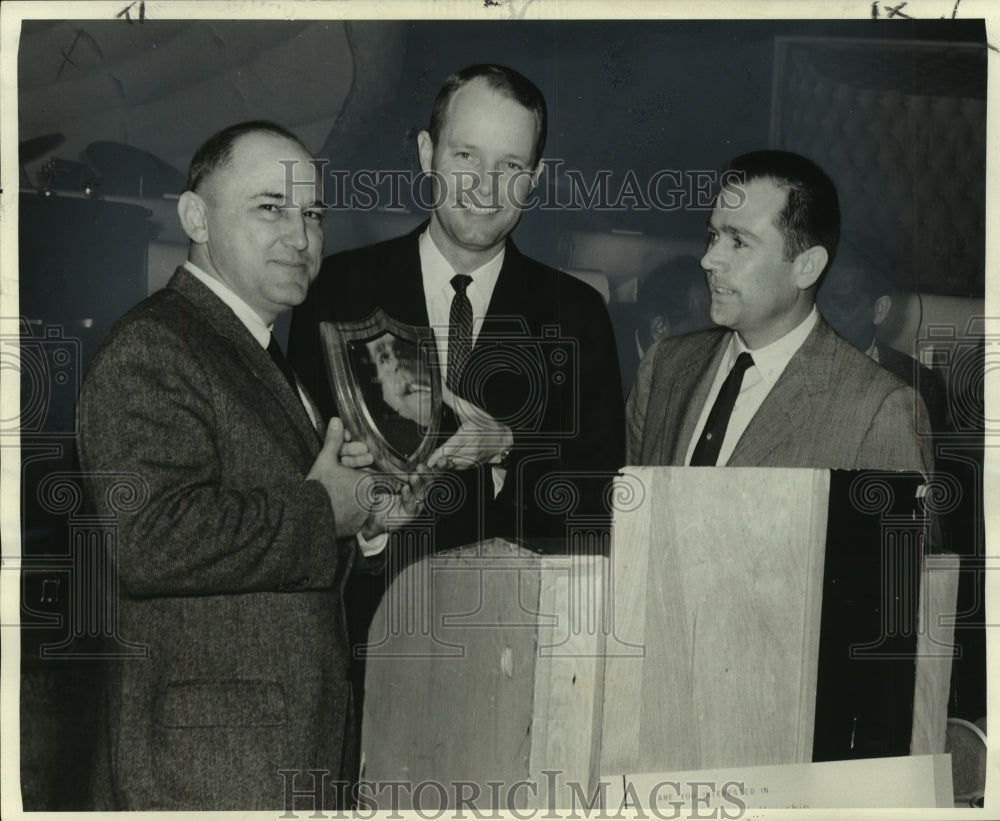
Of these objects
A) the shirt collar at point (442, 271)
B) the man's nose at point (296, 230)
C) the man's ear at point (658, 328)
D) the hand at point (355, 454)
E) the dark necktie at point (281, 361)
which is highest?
the man's nose at point (296, 230)

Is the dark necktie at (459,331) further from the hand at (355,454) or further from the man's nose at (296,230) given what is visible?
the man's nose at (296,230)

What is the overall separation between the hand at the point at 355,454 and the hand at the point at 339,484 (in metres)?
0.01

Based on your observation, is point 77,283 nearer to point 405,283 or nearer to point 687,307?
point 405,283

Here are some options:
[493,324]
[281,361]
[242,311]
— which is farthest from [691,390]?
[242,311]

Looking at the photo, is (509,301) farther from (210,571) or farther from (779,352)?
(210,571)

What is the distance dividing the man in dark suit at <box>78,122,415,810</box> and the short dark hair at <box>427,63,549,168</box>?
0.49 meters

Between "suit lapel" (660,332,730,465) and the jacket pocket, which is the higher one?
"suit lapel" (660,332,730,465)

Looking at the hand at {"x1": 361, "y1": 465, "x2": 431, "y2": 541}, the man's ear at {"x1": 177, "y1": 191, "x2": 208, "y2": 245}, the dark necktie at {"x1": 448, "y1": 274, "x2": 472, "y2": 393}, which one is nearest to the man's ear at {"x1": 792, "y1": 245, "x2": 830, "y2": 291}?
the dark necktie at {"x1": 448, "y1": 274, "x2": 472, "y2": 393}

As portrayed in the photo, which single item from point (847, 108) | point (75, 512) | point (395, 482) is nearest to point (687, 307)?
point (847, 108)

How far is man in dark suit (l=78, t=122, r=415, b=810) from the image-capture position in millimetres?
2496

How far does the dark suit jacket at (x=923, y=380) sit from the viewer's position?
9.06ft

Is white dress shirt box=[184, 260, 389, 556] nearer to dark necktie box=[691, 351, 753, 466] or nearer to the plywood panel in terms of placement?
the plywood panel

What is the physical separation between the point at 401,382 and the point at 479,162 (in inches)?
23.7

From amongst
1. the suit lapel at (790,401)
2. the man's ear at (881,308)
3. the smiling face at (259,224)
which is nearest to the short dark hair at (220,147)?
the smiling face at (259,224)
